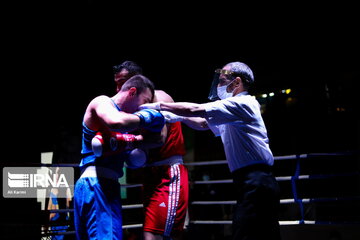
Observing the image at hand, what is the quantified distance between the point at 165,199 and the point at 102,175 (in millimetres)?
609

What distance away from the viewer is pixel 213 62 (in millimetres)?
6246

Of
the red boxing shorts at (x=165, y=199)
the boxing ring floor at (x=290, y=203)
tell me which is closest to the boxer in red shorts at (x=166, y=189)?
the red boxing shorts at (x=165, y=199)

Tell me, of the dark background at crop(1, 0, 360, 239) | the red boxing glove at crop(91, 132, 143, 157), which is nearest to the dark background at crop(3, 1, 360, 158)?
the dark background at crop(1, 0, 360, 239)

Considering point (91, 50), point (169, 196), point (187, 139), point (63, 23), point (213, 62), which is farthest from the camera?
point (187, 139)

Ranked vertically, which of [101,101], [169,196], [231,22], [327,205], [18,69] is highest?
[231,22]

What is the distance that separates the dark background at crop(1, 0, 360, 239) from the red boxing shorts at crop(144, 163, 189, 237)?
6.54ft

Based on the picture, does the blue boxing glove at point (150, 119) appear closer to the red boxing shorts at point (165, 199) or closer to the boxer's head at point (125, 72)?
the red boxing shorts at point (165, 199)

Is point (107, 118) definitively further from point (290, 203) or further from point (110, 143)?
point (290, 203)

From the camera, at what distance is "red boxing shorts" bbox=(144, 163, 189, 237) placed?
266cm

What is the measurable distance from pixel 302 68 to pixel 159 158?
4413mm

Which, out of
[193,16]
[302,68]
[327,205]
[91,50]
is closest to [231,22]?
[193,16]

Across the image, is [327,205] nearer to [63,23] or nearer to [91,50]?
[91,50]

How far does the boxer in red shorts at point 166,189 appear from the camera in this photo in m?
2.66

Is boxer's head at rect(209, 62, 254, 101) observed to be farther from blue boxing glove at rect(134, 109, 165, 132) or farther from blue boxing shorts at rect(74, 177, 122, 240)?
blue boxing shorts at rect(74, 177, 122, 240)
